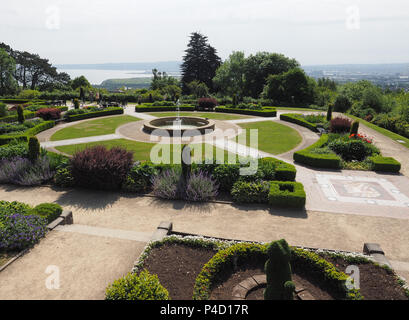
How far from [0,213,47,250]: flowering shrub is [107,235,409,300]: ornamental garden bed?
3.31m

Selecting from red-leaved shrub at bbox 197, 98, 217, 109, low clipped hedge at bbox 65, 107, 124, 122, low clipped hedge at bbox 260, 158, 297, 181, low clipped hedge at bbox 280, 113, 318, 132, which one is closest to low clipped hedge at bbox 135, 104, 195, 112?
red-leaved shrub at bbox 197, 98, 217, 109

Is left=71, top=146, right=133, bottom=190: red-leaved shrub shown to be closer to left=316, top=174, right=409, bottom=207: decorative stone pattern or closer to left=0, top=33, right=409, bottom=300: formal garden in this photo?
Result: left=0, top=33, right=409, bottom=300: formal garden

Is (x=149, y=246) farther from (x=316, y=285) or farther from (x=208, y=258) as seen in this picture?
(x=316, y=285)

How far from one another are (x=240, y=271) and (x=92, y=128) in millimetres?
21209

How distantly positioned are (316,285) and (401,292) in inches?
70.0

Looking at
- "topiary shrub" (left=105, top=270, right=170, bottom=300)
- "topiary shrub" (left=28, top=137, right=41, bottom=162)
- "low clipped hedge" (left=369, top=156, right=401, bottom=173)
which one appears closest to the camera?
"topiary shrub" (left=105, top=270, right=170, bottom=300)

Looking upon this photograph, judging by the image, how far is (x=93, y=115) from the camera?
97.5 feet

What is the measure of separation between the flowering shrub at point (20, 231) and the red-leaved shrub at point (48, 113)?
70.1 ft

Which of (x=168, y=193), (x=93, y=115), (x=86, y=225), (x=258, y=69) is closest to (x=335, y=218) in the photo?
(x=168, y=193)

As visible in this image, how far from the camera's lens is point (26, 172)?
12.6 metres

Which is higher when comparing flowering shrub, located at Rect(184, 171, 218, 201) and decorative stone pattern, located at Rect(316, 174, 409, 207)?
flowering shrub, located at Rect(184, 171, 218, 201)

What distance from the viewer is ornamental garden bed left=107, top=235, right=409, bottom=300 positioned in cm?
608

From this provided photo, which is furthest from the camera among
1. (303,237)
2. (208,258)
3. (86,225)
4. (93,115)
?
(93,115)

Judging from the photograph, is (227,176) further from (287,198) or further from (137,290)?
(137,290)
